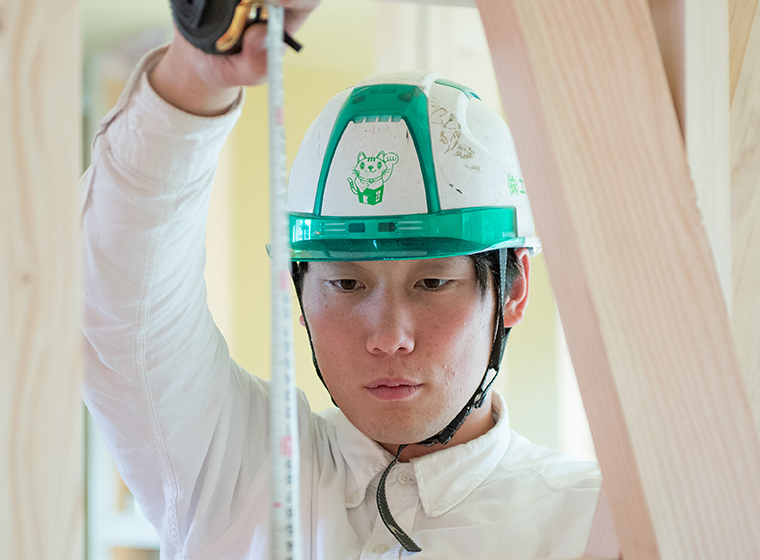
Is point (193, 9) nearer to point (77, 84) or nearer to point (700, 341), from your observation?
point (77, 84)

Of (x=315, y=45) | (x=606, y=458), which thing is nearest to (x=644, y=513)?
(x=606, y=458)

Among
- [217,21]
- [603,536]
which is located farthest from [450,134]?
[603,536]

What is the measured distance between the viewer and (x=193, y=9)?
622mm

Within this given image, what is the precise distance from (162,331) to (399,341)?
36 centimetres

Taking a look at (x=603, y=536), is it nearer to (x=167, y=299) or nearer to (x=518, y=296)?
Result: (x=167, y=299)

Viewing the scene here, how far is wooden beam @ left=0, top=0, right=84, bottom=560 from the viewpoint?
1.46 ft

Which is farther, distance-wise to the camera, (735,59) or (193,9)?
(735,59)

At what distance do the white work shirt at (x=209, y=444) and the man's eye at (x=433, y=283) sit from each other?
309mm

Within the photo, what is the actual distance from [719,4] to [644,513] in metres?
0.45

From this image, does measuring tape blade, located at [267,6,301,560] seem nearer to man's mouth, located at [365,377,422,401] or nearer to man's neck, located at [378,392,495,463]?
man's mouth, located at [365,377,422,401]

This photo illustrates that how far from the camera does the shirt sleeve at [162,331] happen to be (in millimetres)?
744

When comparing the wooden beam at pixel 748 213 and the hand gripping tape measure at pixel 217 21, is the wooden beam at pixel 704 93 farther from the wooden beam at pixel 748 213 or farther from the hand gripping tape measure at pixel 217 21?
the hand gripping tape measure at pixel 217 21

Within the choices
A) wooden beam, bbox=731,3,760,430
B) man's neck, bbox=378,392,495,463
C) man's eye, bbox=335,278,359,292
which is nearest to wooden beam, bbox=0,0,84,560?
wooden beam, bbox=731,3,760,430

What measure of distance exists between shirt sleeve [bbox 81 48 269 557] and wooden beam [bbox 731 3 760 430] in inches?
21.3
